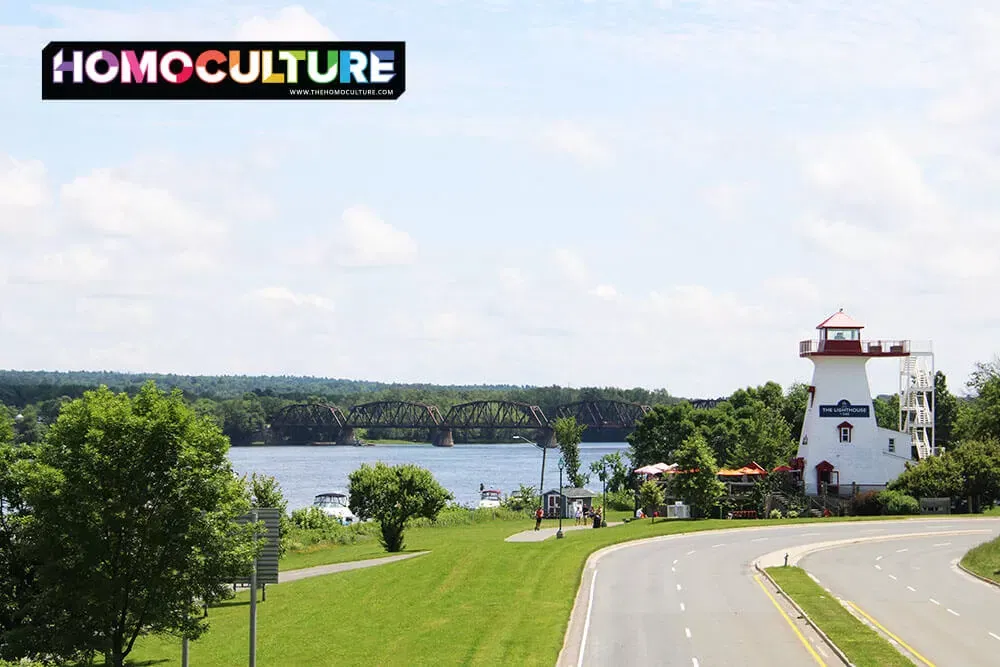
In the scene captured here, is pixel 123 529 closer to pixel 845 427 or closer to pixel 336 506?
pixel 845 427

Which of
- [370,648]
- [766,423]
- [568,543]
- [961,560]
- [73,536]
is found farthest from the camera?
[766,423]

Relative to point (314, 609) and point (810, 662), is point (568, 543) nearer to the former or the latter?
point (314, 609)

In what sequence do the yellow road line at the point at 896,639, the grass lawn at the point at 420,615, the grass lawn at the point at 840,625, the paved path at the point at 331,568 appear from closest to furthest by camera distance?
the grass lawn at the point at 840,625, the yellow road line at the point at 896,639, the grass lawn at the point at 420,615, the paved path at the point at 331,568

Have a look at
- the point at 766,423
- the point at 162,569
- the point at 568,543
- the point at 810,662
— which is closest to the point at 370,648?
the point at 162,569

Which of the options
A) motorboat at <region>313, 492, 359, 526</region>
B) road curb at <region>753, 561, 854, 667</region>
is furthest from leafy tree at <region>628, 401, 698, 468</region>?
road curb at <region>753, 561, 854, 667</region>

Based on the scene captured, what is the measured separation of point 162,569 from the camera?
3394cm

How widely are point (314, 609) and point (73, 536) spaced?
51.8 ft

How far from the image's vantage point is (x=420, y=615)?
145 ft

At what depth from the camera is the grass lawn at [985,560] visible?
176 feet

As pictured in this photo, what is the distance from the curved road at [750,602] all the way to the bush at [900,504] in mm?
13256

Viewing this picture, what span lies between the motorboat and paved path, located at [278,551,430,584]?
5388cm

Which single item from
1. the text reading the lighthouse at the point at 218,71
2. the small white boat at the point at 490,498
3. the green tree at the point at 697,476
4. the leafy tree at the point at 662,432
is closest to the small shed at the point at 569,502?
the green tree at the point at 697,476

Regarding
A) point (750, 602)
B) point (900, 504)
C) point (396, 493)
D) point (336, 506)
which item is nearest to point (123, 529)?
point (750, 602)

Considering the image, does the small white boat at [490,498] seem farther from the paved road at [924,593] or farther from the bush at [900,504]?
the paved road at [924,593]
